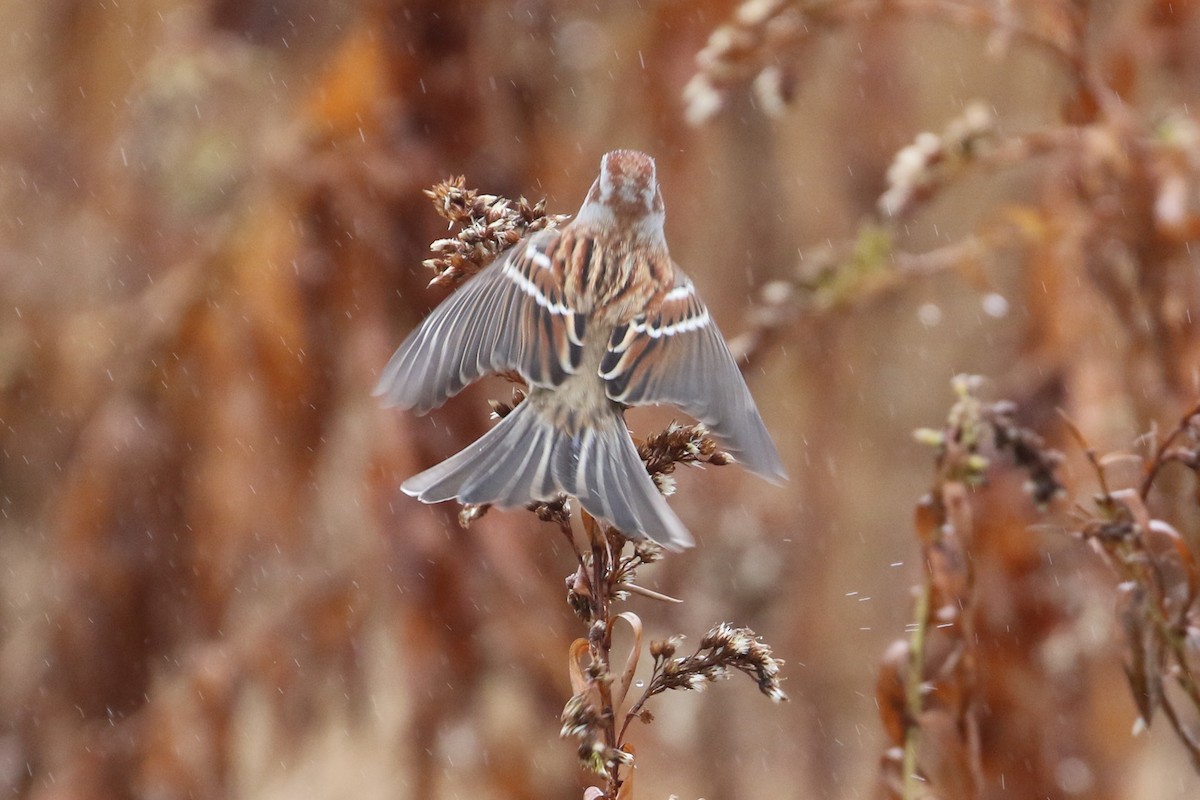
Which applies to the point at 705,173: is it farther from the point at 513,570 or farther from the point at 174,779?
the point at 174,779

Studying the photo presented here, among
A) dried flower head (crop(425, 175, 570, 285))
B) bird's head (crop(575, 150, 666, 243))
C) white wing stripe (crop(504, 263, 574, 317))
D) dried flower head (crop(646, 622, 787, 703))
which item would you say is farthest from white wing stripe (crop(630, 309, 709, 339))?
dried flower head (crop(646, 622, 787, 703))

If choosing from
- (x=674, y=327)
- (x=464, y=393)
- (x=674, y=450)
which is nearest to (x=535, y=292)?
(x=674, y=327)

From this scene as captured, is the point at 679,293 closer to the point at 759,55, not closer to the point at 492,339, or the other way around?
the point at 492,339

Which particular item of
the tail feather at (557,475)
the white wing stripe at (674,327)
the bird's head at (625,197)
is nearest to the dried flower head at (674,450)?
the tail feather at (557,475)

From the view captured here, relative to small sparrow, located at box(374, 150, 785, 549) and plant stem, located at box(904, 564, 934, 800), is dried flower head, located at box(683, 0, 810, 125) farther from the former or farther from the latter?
plant stem, located at box(904, 564, 934, 800)

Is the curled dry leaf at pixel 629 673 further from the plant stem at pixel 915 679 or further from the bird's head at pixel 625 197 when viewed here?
the bird's head at pixel 625 197
